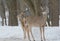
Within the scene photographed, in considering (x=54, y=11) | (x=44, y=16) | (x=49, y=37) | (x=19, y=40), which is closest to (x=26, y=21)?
(x=44, y=16)

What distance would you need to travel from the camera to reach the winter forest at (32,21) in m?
2.25

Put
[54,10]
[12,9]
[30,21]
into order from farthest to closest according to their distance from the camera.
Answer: [12,9]
[54,10]
[30,21]

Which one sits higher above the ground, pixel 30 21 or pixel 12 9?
pixel 12 9

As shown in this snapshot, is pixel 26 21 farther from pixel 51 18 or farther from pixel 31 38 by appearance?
pixel 51 18

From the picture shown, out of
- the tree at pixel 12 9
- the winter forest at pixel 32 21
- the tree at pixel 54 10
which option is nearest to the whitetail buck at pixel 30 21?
the winter forest at pixel 32 21

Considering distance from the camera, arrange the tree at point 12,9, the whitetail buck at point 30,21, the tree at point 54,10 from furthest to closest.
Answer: the tree at point 12,9, the tree at point 54,10, the whitetail buck at point 30,21

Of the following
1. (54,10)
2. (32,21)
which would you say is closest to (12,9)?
(54,10)

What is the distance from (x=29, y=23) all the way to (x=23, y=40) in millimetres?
348

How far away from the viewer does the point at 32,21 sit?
2268 millimetres

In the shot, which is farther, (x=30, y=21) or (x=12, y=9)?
(x=12, y=9)

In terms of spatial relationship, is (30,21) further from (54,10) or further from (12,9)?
(12,9)

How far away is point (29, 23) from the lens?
7.32ft

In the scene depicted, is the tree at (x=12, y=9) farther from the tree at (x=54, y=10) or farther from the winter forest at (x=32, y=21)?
the tree at (x=54, y=10)

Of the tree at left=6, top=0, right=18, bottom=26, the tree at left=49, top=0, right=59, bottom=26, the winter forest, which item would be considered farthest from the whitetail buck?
the tree at left=6, top=0, right=18, bottom=26
